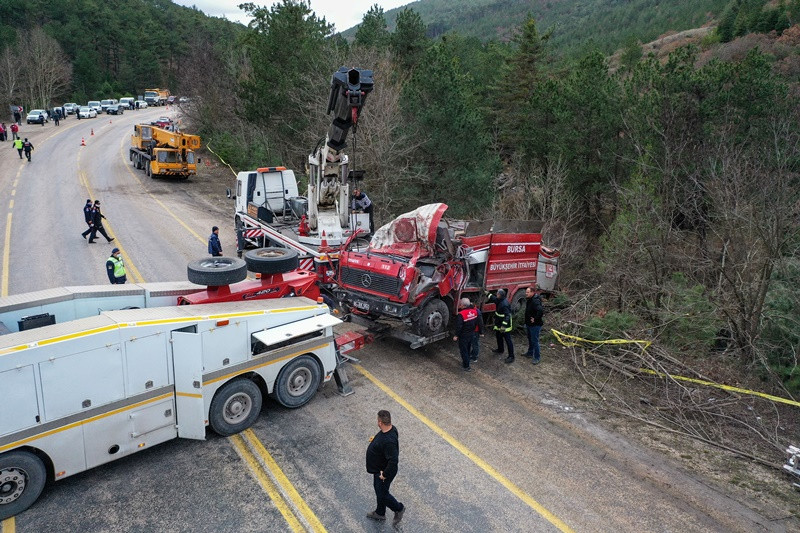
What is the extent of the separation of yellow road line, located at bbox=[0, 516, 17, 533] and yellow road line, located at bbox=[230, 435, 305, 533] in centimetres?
265

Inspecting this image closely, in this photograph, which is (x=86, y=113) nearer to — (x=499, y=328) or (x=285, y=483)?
(x=499, y=328)

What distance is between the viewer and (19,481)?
6430mm

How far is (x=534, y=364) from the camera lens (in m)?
11.3

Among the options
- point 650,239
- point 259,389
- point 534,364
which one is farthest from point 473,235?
point 259,389

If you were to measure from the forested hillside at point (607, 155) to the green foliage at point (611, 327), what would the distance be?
1.2 inches

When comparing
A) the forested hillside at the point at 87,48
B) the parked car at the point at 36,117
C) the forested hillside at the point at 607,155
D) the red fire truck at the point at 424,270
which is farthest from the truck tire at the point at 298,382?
the forested hillside at the point at 87,48

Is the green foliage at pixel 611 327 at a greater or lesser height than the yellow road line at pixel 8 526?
greater

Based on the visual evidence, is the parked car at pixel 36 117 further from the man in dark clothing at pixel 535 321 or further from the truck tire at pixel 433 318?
the man in dark clothing at pixel 535 321

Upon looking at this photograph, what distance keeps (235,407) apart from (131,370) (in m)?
1.71

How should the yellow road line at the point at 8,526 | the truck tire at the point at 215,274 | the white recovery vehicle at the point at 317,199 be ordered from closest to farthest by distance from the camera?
the yellow road line at the point at 8,526
the truck tire at the point at 215,274
the white recovery vehicle at the point at 317,199

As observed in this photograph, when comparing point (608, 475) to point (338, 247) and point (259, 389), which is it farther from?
point (338, 247)

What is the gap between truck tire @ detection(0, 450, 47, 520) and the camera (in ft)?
20.7

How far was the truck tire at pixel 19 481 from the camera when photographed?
248 inches

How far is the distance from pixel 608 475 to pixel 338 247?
862cm
